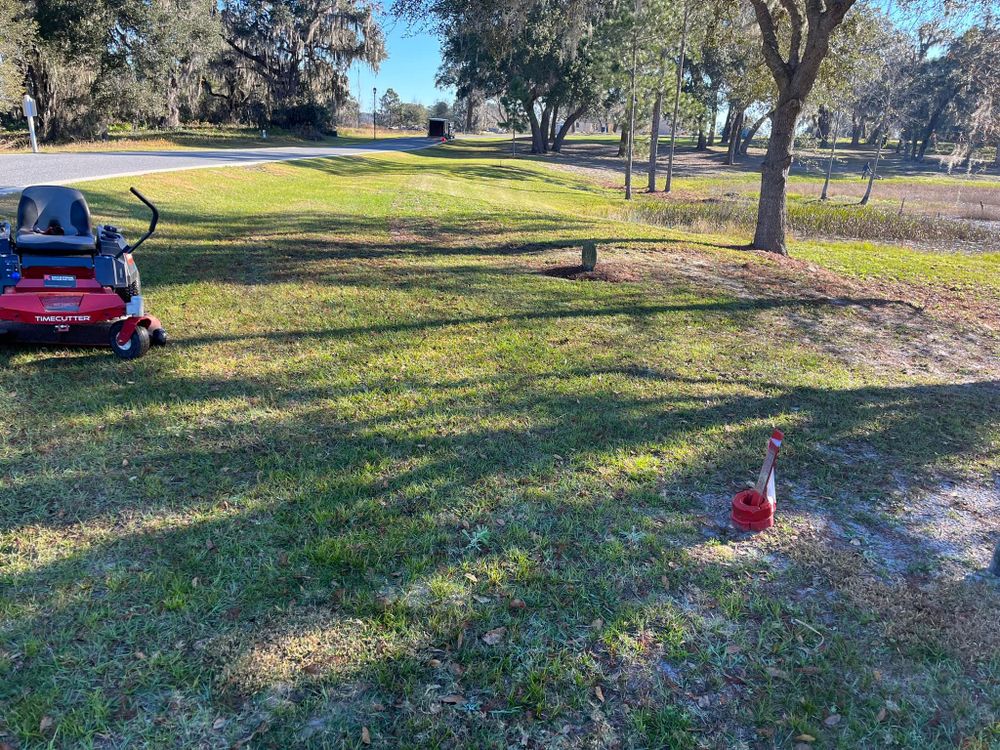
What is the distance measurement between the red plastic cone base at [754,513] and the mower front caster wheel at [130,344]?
15.6 ft

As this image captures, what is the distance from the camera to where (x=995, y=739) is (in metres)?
2.46

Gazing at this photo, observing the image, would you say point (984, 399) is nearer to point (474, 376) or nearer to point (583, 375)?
point (583, 375)

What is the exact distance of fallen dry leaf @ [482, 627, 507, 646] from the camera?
9.04 ft

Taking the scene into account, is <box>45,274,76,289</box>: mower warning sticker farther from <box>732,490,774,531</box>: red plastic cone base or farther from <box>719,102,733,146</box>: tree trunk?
<box>719,102,733,146</box>: tree trunk

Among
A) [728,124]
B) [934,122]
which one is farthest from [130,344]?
[934,122]

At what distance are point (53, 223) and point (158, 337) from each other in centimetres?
120

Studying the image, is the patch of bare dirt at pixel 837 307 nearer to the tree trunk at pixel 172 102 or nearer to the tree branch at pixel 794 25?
the tree branch at pixel 794 25

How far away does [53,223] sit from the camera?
5258 mm

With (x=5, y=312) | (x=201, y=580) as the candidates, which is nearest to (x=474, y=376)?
(x=201, y=580)

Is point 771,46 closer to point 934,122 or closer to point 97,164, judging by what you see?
point 97,164

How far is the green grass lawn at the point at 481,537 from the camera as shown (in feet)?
8.09

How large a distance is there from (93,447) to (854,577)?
14.8 feet

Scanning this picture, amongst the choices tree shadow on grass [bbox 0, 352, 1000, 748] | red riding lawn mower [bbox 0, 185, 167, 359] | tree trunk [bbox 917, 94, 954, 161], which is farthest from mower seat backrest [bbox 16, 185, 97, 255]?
tree trunk [bbox 917, 94, 954, 161]

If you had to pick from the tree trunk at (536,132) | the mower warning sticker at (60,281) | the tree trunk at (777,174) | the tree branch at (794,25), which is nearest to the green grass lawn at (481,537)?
the mower warning sticker at (60,281)
